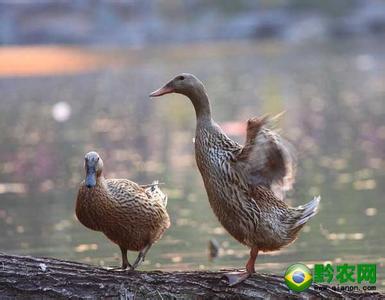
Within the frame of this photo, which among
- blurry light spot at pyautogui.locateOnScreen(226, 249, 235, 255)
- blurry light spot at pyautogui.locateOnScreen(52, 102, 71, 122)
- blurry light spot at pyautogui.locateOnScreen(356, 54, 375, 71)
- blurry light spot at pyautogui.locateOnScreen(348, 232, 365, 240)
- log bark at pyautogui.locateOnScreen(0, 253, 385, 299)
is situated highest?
blurry light spot at pyautogui.locateOnScreen(356, 54, 375, 71)

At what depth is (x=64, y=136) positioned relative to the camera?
1800 cm

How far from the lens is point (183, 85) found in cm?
665

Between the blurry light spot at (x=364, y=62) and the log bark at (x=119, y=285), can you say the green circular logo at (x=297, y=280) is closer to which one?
the log bark at (x=119, y=285)

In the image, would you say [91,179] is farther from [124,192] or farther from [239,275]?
[239,275]

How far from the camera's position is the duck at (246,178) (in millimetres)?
6422

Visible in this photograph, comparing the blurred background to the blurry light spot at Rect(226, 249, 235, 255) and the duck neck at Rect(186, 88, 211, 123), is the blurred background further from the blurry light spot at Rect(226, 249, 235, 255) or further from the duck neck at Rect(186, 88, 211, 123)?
the duck neck at Rect(186, 88, 211, 123)

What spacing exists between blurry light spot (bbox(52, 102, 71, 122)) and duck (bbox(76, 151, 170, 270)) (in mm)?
13717

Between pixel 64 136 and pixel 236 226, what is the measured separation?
1171 cm

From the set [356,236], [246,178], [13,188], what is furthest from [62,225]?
[246,178]

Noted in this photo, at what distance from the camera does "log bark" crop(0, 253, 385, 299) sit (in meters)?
6.41

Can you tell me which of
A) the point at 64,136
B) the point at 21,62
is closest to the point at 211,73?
the point at 21,62

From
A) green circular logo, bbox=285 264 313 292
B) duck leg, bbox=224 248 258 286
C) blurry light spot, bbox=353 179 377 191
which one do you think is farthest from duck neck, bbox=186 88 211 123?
blurry light spot, bbox=353 179 377 191

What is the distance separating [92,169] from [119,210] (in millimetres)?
328

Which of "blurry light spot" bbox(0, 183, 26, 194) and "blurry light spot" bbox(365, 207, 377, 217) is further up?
"blurry light spot" bbox(0, 183, 26, 194)
